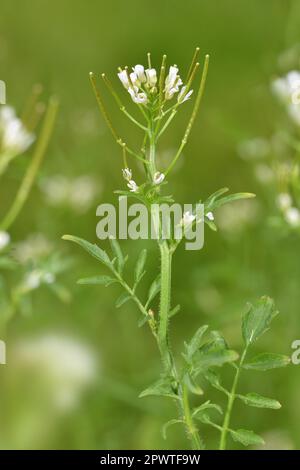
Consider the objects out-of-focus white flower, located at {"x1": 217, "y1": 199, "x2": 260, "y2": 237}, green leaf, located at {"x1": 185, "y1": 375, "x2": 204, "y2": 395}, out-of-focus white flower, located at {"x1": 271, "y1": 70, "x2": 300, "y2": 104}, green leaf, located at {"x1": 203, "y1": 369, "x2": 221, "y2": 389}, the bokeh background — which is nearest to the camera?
green leaf, located at {"x1": 185, "y1": 375, "x2": 204, "y2": 395}

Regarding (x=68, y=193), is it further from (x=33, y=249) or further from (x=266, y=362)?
(x=266, y=362)

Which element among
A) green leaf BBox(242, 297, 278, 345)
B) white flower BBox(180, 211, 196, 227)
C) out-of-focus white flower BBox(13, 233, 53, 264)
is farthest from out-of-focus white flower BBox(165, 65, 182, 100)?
out-of-focus white flower BBox(13, 233, 53, 264)

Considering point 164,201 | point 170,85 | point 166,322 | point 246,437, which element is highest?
point 170,85

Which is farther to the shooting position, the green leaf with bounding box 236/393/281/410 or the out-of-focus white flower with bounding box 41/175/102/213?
the out-of-focus white flower with bounding box 41/175/102/213

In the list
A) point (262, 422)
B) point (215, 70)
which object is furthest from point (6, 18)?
point (262, 422)

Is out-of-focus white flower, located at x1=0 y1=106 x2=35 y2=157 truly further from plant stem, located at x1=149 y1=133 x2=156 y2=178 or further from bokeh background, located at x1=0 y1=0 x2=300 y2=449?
plant stem, located at x1=149 y1=133 x2=156 y2=178

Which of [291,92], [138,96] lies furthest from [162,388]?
[291,92]

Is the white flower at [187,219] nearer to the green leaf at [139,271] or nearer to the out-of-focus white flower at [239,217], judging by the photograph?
the green leaf at [139,271]

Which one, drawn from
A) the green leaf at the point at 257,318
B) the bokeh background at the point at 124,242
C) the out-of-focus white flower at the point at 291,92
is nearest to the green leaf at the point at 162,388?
the green leaf at the point at 257,318
